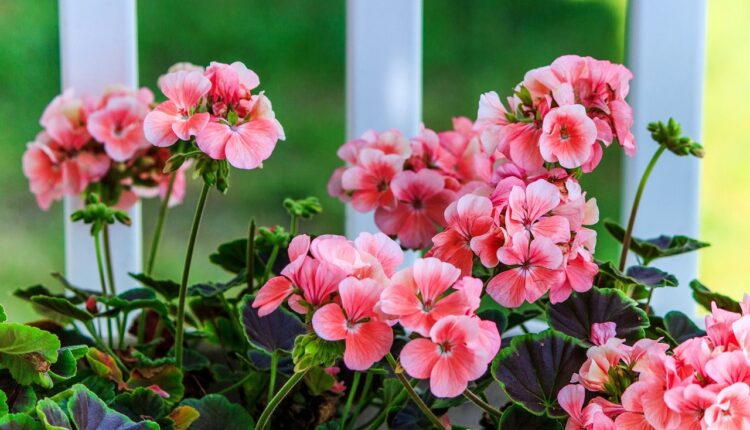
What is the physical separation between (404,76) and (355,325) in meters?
0.57

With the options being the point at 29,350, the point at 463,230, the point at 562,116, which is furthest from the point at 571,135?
the point at 29,350

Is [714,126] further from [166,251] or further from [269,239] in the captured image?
[269,239]

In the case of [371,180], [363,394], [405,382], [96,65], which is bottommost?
[363,394]

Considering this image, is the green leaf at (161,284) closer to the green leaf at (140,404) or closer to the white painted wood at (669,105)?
the green leaf at (140,404)

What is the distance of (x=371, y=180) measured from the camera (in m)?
0.96

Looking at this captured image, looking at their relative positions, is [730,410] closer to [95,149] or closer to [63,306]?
[63,306]

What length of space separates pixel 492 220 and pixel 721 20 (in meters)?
3.59

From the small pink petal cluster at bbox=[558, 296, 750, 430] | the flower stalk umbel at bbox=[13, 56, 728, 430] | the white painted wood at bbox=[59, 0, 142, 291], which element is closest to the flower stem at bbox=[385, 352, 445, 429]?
the flower stalk umbel at bbox=[13, 56, 728, 430]

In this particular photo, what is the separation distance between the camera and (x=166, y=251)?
11.7ft

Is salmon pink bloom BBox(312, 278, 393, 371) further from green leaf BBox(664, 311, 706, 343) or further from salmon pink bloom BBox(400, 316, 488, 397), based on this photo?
green leaf BBox(664, 311, 706, 343)

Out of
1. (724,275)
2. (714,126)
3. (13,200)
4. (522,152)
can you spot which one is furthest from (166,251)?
(522,152)

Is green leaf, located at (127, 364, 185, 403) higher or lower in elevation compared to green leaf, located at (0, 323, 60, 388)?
lower

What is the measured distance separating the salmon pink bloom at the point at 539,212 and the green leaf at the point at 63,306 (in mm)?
429

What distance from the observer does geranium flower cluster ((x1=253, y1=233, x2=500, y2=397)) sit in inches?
24.4
